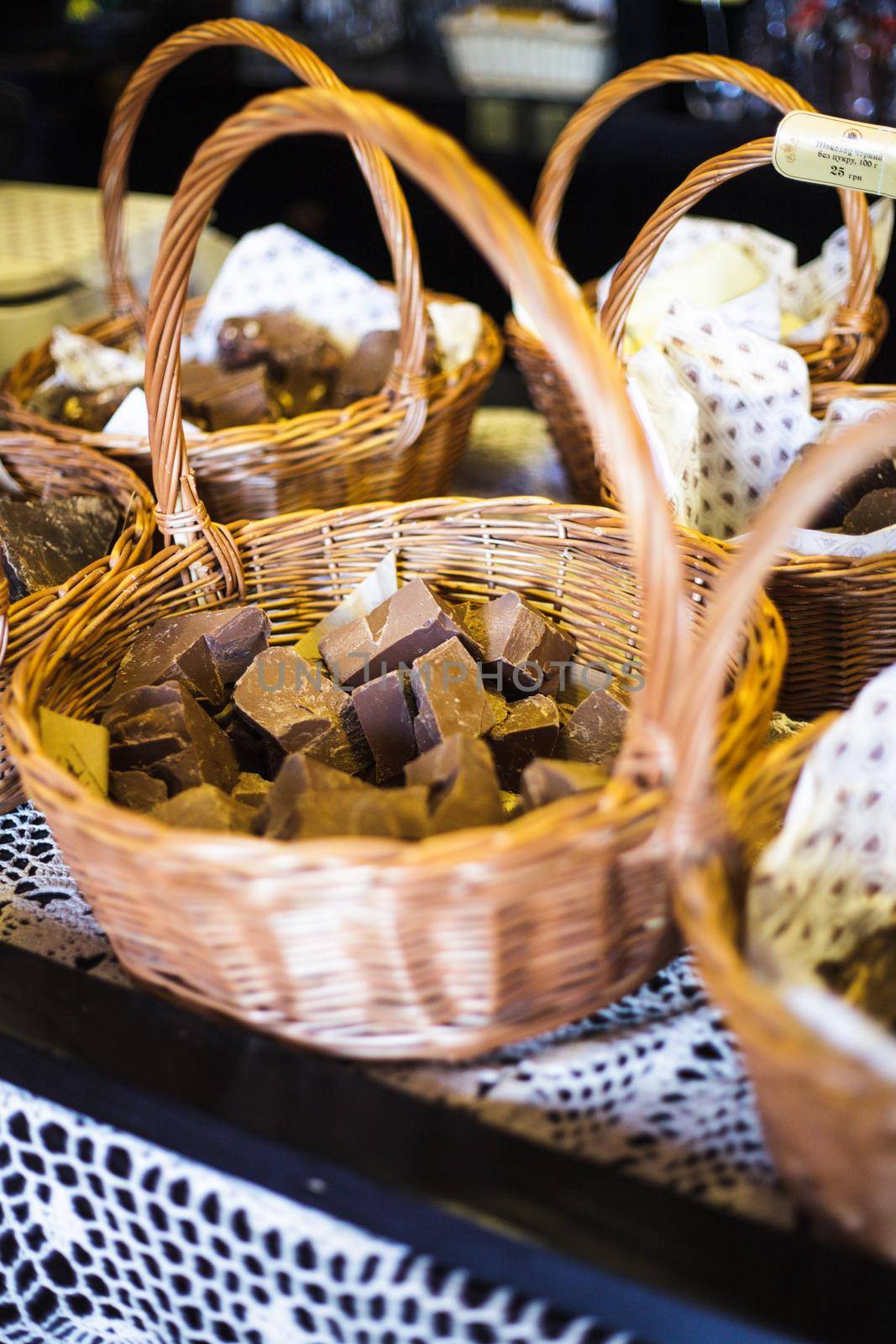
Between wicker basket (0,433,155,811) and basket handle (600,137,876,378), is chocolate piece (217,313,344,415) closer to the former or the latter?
wicker basket (0,433,155,811)

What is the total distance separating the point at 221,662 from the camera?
3.75 feet

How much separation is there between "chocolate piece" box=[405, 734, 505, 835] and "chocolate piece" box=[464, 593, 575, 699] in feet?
0.63

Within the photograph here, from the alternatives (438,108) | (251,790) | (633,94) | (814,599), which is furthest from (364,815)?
(438,108)

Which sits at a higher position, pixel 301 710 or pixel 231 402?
pixel 231 402

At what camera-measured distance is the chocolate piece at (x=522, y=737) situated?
1049 millimetres

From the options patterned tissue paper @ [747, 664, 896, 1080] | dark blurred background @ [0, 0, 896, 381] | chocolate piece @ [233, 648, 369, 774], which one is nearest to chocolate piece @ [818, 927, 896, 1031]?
patterned tissue paper @ [747, 664, 896, 1080]

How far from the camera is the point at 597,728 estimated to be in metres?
1.04

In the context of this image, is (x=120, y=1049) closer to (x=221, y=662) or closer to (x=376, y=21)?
(x=221, y=662)

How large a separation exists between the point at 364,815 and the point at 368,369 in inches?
36.7

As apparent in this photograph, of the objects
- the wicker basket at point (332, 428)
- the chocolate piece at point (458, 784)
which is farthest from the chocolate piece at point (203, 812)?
the wicker basket at point (332, 428)

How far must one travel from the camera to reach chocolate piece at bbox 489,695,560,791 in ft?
3.44

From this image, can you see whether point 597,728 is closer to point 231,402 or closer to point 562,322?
point 562,322

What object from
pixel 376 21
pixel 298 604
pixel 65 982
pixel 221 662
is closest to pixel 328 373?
pixel 298 604

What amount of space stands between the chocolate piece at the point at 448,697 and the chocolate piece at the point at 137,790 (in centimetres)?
24
